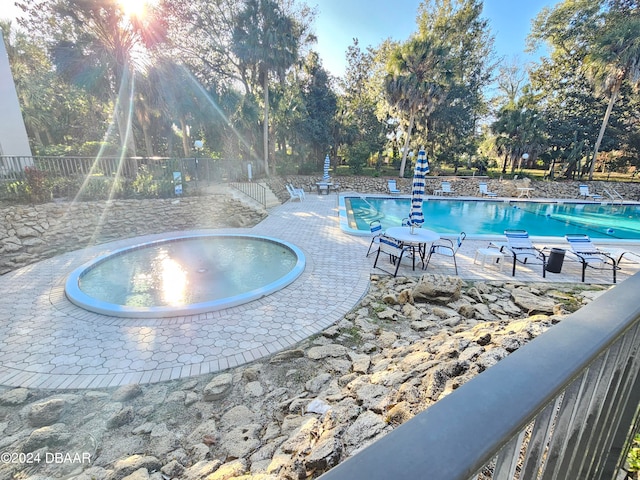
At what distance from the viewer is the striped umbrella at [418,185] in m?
6.86

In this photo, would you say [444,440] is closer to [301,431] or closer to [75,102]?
[301,431]

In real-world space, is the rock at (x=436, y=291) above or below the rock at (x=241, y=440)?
above

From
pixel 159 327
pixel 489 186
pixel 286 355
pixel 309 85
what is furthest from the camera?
pixel 309 85

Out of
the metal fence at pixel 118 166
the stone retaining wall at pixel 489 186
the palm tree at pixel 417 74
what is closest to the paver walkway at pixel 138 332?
the metal fence at pixel 118 166

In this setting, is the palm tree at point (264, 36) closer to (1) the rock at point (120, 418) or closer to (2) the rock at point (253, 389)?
(2) the rock at point (253, 389)

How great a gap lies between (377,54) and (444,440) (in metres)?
29.6

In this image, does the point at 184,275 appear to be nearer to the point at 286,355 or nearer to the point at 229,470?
the point at 286,355

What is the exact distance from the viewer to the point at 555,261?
22.0ft

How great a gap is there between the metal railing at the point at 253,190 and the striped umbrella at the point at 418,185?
25.5ft

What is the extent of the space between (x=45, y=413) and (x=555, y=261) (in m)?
8.97

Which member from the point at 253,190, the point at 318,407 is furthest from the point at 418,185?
the point at 253,190

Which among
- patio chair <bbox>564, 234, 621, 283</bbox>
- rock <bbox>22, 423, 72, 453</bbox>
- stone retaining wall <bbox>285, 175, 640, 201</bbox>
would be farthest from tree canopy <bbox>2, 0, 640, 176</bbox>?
patio chair <bbox>564, 234, 621, 283</bbox>

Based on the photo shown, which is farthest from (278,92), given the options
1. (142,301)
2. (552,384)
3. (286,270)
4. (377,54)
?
(552,384)

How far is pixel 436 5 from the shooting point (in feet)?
75.4
